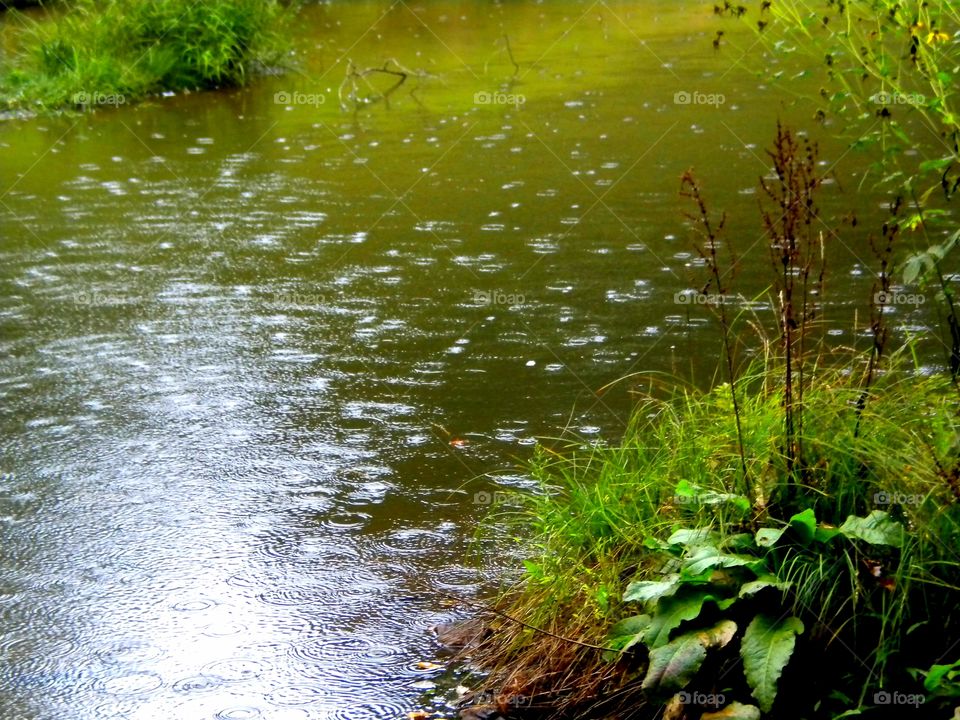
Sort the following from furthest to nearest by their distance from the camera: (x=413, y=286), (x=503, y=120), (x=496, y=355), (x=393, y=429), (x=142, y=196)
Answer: (x=503, y=120) < (x=142, y=196) < (x=413, y=286) < (x=496, y=355) < (x=393, y=429)

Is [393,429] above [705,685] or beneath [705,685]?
beneath

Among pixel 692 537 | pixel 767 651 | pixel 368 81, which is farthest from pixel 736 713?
pixel 368 81

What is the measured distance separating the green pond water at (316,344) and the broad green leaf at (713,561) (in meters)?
0.97

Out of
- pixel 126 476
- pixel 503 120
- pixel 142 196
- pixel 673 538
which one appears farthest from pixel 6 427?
pixel 503 120

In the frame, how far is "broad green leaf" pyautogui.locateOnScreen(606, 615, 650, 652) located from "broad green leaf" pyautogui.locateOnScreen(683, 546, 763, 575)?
8.0 inches

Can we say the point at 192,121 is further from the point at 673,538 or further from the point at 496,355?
Answer: the point at 673,538

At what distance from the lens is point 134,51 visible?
13.3m

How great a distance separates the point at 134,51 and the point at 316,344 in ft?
A: 27.3

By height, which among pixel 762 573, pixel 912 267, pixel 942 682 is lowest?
pixel 942 682

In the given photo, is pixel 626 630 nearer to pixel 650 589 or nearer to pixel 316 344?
pixel 650 589

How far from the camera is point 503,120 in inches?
436

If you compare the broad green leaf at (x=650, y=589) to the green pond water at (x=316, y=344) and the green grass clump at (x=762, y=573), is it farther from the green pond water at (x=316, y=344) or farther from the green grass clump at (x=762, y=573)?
A: the green pond water at (x=316, y=344)

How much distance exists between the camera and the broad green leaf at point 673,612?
305 centimetres

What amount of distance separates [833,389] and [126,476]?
300 cm
